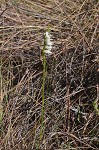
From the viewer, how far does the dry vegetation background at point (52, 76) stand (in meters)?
1.92

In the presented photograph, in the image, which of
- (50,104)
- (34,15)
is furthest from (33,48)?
(50,104)

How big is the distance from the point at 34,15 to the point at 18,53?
407 mm

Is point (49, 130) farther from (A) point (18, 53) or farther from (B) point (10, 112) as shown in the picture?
(A) point (18, 53)

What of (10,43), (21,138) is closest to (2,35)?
(10,43)

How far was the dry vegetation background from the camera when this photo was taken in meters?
1.92

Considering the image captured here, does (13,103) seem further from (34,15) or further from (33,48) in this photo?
(34,15)

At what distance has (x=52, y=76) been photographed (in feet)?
7.07

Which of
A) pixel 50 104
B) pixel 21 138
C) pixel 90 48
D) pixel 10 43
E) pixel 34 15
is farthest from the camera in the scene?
pixel 34 15

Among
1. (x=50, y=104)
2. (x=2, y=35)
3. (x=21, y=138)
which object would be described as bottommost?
(x=21, y=138)

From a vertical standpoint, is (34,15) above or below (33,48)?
above

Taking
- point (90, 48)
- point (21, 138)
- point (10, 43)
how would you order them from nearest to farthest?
point (21, 138), point (90, 48), point (10, 43)

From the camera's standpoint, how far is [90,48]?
88.3 inches

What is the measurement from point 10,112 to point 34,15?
0.88 m

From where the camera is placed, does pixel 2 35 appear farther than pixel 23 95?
Yes
